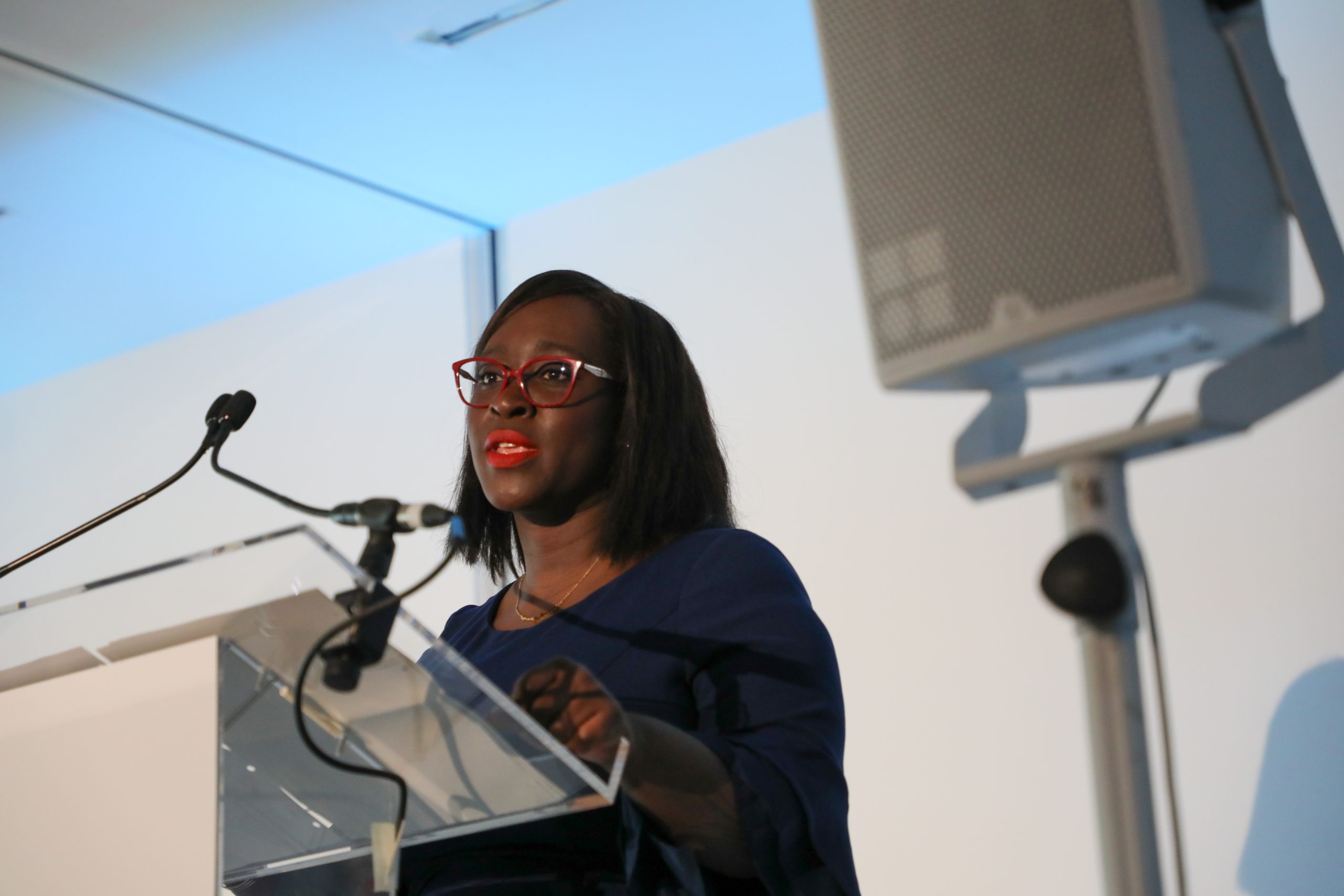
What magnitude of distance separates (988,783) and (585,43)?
2.12 metres

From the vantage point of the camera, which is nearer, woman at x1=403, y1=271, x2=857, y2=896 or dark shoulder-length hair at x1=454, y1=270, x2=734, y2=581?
woman at x1=403, y1=271, x2=857, y2=896

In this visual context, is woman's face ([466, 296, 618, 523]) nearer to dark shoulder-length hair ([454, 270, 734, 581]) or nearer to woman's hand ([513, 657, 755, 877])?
dark shoulder-length hair ([454, 270, 734, 581])

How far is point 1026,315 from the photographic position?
877 mm

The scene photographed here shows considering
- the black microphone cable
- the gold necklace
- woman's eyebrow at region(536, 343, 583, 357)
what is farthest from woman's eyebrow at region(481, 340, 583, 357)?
the black microphone cable

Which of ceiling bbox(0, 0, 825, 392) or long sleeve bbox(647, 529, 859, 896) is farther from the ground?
ceiling bbox(0, 0, 825, 392)

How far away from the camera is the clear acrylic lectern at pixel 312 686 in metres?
0.98

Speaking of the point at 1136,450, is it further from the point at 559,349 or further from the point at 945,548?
the point at 945,548

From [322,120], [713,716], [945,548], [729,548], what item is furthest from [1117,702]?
[322,120]

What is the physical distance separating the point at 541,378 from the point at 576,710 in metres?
0.70

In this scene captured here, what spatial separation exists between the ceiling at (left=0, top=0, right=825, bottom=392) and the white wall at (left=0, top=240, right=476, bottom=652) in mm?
195

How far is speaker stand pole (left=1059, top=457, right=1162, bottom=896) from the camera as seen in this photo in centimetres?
86

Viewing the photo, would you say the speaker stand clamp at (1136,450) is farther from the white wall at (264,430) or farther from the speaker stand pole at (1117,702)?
the white wall at (264,430)

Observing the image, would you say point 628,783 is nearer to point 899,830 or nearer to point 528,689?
point 528,689

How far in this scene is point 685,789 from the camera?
115cm
